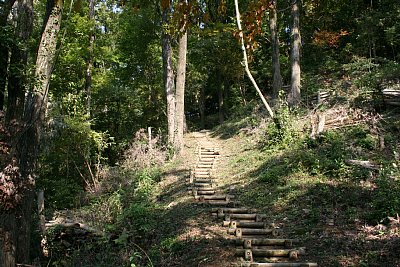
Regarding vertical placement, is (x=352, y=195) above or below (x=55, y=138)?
below

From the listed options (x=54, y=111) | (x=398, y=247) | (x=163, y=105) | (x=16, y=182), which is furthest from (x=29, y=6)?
(x=163, y=105)

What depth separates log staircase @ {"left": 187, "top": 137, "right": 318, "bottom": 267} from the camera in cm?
599

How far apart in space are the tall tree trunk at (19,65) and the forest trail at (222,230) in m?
4.44

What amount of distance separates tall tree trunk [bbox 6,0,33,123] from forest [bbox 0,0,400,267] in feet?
0.10

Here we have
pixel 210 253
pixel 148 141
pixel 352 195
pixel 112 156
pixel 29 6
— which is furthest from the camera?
pixel 112 156

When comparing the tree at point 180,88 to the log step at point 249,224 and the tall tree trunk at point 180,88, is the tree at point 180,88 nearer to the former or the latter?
the tall tree trunk at point 180,88

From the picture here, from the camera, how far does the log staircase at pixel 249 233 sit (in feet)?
19.7

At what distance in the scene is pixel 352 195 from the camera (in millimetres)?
7672

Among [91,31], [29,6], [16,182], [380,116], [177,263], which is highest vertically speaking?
[91,31]

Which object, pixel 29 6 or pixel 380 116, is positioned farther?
pixel 380 116

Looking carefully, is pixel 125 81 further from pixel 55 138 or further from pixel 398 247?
pixel 398 247

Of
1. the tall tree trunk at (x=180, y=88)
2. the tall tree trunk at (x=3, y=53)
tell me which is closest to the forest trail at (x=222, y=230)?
the tall tree trunk at (x=180, y=88)

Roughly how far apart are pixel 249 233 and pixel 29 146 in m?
4.83

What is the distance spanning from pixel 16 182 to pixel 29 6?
4774mm
